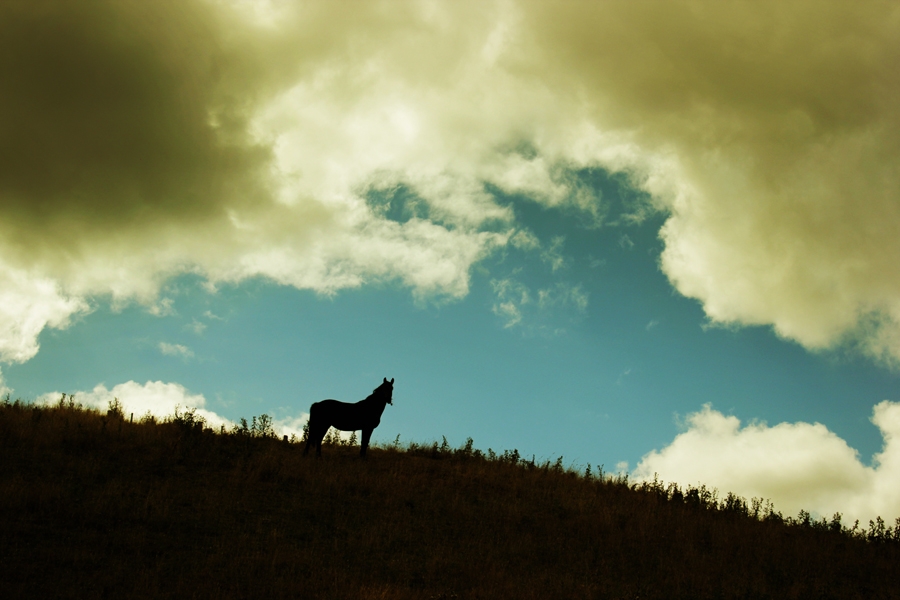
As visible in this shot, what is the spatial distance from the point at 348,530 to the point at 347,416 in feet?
21.8

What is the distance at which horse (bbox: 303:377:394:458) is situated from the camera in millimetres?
18203

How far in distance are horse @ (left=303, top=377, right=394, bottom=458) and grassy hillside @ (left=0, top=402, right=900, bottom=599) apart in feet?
2.75

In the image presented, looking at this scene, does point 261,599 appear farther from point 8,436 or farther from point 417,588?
point 8,436

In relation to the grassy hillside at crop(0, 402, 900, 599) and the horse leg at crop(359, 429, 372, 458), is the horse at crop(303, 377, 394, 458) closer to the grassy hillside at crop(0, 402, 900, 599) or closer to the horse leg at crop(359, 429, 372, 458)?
the horse leg at crop(359, 429, 372, 458)

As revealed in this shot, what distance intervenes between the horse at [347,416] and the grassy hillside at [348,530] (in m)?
0.84

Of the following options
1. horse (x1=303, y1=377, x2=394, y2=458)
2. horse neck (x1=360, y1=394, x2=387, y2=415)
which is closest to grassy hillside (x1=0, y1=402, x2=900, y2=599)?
horse (x1=303, y1=377, x2=394, y2=458)

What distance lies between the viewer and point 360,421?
1856cm

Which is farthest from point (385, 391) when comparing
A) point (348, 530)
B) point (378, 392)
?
point (348, 530)

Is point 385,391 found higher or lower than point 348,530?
higher

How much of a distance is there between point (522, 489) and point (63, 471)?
11602 mm

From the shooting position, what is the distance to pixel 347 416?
18.5 m

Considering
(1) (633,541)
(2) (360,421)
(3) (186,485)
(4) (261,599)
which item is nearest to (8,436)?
(3) (186,485)

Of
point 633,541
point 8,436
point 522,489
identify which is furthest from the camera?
point 522,489

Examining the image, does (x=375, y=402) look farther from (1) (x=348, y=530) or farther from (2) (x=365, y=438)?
(1) (x=348, y=530)
